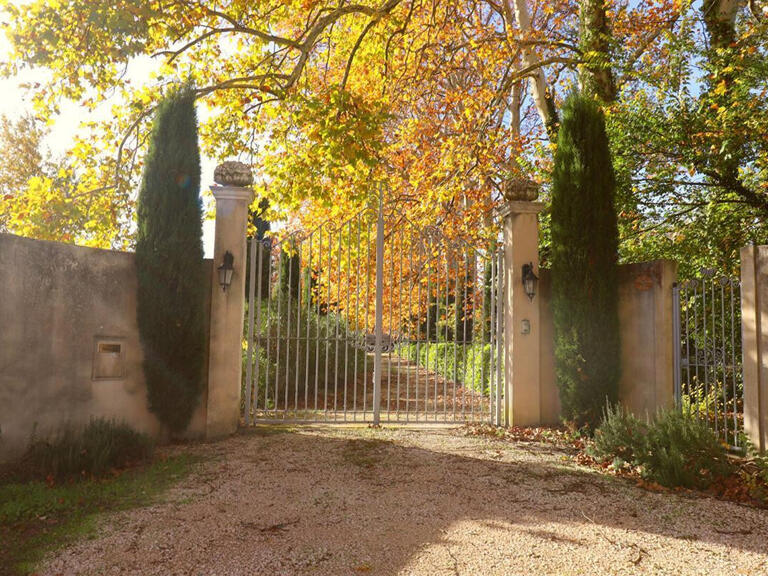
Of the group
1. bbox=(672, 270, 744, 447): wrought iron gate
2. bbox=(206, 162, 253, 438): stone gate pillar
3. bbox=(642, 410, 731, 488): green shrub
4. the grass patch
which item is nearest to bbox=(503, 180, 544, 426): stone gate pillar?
bbox=(672, 270, 744, 447): wrought iron gate

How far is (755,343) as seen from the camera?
18.6 ft

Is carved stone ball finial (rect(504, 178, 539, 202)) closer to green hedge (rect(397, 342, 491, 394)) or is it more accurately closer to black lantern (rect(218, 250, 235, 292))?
green hedge (rect(397, 342, 491, 394))

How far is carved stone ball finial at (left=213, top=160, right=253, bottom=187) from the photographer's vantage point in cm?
690

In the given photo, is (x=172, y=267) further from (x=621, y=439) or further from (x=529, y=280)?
(x=621, y=439)

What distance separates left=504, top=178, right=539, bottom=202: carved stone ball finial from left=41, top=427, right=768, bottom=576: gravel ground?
362 cm

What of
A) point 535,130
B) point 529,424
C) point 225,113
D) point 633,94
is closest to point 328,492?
point 529,424

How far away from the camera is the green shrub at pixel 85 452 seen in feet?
15.7

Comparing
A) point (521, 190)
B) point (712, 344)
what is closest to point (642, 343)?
point (712, 344)

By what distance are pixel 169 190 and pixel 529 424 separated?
556 centimetres

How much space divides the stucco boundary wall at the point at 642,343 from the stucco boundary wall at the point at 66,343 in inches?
183

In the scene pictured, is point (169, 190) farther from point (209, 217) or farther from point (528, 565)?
point (528, 565)

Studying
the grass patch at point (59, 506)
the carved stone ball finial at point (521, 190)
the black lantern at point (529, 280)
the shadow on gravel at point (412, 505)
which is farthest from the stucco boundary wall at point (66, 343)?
the carved stone ball finial at point (521, 190)

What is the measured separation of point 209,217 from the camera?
9594 millimetres

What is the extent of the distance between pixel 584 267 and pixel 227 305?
4.68 metres
